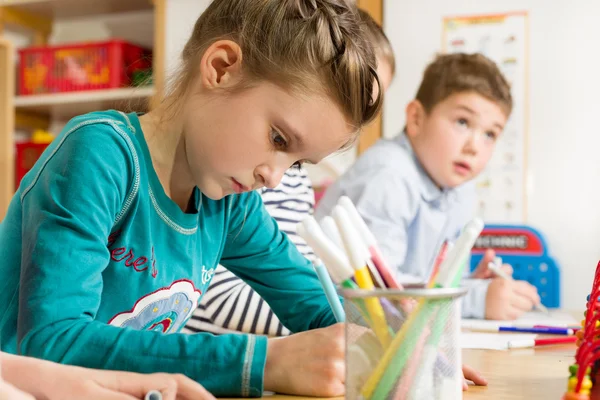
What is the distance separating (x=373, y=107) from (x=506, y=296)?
24.4 inches

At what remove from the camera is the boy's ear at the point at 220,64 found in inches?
26.4

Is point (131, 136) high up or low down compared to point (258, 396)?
up

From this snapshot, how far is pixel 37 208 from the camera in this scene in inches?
22.8

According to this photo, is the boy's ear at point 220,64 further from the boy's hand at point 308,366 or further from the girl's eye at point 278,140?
the boy's hand at point 308,366

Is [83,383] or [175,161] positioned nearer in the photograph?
[83,383]

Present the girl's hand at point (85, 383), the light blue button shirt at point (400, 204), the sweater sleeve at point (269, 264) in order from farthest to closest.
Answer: the light blue button shirt at point (400, 204)
the sweater sleeve at point (269, 264)
the girl's hand at point (85, 383)

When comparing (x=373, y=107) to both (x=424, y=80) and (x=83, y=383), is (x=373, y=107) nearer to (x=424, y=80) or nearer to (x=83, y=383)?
(x=83, y=383)

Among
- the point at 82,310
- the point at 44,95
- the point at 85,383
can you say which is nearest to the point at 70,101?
the point at 44,95

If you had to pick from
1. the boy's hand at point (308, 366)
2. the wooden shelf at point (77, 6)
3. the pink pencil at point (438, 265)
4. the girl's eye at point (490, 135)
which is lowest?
the boy's hand at point (308, 366)

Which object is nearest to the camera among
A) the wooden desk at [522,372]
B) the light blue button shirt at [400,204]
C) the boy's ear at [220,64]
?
the wooden desk at [522,372]

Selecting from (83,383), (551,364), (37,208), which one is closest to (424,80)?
(551,364)

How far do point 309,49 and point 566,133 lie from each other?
150 cm

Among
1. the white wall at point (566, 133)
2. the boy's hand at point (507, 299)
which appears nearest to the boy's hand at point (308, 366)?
the boy's hand at point (507, 299)

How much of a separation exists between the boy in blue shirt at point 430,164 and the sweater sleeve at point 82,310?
82cm
